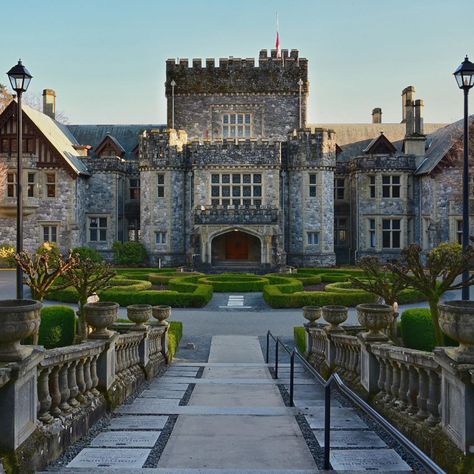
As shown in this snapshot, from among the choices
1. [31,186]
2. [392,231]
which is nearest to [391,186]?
[392,231]

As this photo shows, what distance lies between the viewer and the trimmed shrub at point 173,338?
13.6 meters

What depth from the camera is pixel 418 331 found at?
11.7 meters

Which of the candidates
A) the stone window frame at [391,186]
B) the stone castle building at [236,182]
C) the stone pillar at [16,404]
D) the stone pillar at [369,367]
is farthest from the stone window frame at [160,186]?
the stone pillar at [16,404]

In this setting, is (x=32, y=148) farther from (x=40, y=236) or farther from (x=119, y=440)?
(x=119, y=440)

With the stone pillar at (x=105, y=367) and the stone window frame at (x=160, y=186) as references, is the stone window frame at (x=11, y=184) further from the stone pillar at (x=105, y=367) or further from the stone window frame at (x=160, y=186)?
the stone pillar at (x=105, y=367)

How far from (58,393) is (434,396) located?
13.6ft

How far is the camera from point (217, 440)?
6.03 m

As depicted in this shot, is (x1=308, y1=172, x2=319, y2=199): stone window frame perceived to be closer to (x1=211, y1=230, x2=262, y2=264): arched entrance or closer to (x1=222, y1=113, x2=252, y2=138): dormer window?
(x1=211, y1=230, x2=262, y2=264): arched entrance

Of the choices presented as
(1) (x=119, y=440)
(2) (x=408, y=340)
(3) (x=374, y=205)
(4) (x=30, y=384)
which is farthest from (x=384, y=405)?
(3) (x=374, y=205)

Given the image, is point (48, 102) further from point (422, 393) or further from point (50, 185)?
point (422, 393)

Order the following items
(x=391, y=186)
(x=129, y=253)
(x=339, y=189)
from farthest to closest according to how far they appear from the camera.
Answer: (x=339, y=189) < (x=391, y=186) < (x=129, y=253)

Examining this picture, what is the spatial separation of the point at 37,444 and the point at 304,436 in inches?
123

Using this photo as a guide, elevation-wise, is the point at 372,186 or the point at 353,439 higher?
the point at 372,186

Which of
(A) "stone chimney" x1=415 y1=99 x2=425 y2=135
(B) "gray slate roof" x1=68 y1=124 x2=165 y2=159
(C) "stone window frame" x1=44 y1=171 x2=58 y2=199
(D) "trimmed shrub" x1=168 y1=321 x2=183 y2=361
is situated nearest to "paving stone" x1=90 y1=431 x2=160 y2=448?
(D) "trimmed shrub" x1=168 y1=321 x2=183 y2=361
